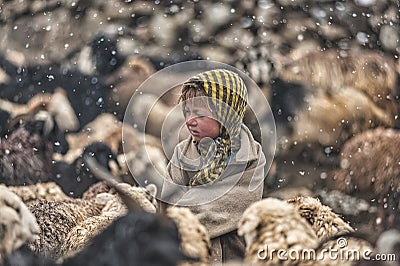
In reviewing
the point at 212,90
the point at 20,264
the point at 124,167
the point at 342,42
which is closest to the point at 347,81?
the point at 342,42

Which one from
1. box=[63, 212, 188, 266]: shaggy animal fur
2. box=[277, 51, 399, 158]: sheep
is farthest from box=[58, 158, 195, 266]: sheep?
box=[277, 51, 399, 158]: sheep

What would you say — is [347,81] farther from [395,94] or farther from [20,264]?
[20,264]

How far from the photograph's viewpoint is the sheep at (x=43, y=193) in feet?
3.05

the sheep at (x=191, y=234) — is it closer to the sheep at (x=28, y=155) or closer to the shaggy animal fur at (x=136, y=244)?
the shaggy animal fur at (x=136, y=244)

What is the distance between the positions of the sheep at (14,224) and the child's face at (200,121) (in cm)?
22

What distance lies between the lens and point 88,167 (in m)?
0.92

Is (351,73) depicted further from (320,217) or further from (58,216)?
(58,216)

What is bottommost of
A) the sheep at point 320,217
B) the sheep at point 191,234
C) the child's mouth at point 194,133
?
the sheep at point 320,217

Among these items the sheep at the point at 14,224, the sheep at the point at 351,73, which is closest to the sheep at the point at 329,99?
the sheep at the point at 351,73

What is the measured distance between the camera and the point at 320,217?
899 mm

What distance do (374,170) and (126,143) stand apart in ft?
0.99

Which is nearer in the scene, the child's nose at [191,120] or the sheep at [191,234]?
the sheep at [191,234]

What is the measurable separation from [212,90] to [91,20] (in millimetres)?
174

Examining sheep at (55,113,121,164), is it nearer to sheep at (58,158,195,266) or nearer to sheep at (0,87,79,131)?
sheep at (0,87,79,131)
